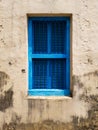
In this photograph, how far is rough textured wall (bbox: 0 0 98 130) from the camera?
5902 millimetres

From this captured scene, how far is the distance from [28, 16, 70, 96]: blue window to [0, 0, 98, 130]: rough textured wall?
163 mm

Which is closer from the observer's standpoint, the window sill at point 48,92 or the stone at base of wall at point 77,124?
the stone at base of wall at point 77,124

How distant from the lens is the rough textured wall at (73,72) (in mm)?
5902

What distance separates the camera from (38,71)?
6.13 m

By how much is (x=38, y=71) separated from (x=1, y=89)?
693 mm

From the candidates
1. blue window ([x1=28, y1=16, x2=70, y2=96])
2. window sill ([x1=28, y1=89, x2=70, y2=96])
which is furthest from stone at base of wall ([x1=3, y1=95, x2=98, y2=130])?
blue window ([x1=28, y1=16, x2=70, y2=96])

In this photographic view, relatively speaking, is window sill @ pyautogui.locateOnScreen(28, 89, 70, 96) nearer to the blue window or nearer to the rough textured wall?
the blue window

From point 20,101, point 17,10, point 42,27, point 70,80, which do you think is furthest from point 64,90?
point 17,10

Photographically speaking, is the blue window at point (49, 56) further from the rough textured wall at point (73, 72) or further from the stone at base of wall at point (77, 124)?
the stone at base of wall at point (77, 124)

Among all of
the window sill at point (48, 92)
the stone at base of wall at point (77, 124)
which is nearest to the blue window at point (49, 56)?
the window sill at point (48, 92)

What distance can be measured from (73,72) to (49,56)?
0.49m

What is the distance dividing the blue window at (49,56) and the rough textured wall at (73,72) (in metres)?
0.16

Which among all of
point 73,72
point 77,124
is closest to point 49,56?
point 73,72

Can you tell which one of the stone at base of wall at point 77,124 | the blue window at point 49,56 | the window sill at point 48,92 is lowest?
the stone at base of wall at point 77,124
